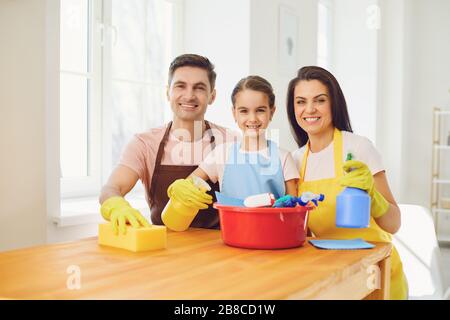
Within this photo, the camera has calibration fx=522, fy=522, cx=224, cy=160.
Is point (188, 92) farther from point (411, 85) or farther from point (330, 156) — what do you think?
point (411, 85)

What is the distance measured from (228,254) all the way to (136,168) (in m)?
0.68

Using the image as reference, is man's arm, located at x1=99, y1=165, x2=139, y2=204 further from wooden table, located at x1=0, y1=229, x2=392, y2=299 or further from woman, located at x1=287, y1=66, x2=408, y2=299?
woman, located at x1=287, y1=66, x2=408, y2=299

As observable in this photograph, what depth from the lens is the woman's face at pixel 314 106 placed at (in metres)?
1.51

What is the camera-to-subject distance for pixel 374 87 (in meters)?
4.26

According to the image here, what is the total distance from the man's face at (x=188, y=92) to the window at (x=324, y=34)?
247 centimetres

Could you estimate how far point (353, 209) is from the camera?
47.0 inches

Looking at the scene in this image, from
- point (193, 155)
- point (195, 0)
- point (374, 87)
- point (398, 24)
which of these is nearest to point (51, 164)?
point (193, 155)

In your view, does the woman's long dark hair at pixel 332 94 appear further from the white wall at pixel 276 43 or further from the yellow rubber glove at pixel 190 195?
the white wall at pixel 276 43

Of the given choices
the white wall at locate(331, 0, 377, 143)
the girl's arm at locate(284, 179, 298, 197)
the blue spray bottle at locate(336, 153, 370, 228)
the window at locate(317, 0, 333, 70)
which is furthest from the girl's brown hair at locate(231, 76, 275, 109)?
the white wall at locate(331, 0, 377, 143)

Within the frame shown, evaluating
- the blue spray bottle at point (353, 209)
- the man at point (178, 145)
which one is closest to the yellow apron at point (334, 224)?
the blue spray bottle at point (353, 209)

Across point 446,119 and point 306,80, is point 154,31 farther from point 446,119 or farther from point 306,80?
point 446,119

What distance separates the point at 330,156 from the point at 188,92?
1.73 ft

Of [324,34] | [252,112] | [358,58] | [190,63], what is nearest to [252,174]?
[252,112]

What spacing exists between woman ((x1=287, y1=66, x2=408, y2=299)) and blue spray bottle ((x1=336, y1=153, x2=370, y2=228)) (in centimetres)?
24
